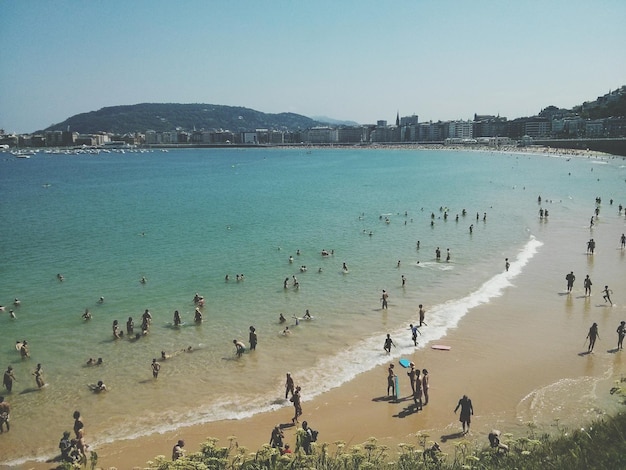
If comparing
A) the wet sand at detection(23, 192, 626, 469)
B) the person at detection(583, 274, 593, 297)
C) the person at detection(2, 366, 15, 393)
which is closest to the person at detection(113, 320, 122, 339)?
the person at detection(2, 366, 15, 393)

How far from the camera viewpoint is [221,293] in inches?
1013

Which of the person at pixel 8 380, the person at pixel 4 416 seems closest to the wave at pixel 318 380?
the person at pixel 4 416

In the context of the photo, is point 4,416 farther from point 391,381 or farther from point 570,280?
point 570,280

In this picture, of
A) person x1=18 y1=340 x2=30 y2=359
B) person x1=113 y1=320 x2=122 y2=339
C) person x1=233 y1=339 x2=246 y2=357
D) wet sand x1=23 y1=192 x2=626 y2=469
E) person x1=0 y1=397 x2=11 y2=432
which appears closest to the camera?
wet sand x1=23 y1=192 x2=626 y2=469

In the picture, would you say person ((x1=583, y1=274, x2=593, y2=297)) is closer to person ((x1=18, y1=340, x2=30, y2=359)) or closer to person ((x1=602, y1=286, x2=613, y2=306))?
person ((x1=602, y1=286, x2=613, y2=306))

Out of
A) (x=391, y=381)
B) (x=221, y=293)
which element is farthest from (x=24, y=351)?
(x=391, y=381)

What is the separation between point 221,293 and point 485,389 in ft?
48.9

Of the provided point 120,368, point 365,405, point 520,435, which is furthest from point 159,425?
point 520,435

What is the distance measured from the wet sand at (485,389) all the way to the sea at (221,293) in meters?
0.83

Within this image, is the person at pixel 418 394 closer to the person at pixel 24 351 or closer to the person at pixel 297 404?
the person at pixel 297 404

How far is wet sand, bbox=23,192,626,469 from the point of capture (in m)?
12.6

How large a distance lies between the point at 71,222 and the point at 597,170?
90.2 meters

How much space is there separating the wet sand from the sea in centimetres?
83

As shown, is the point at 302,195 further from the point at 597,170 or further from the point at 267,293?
the point at 597,170
